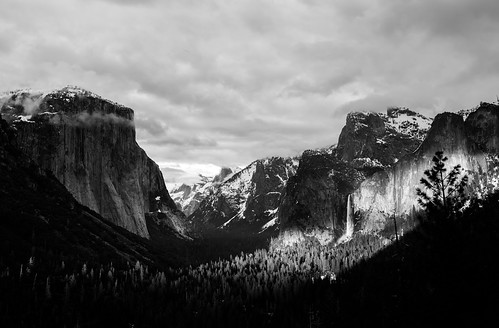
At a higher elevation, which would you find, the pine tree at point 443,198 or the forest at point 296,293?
the pine tree at point 443,198

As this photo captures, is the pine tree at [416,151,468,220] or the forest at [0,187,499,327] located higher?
the pine tree at [416,151,468,220]

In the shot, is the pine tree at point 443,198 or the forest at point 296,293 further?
the pine tree at point 443,198

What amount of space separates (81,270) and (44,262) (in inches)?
557

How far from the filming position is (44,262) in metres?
155

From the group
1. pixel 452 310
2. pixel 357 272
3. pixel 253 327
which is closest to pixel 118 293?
pixel 253 327

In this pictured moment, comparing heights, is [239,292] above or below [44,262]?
below

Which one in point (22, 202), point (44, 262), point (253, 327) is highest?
point (22, 202)

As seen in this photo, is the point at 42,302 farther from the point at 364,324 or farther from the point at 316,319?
the point at 364,324

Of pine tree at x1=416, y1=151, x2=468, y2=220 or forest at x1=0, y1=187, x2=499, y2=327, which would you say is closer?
forest at x1=0, y1=187, x2=499, y2=327

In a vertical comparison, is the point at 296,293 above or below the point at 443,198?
below

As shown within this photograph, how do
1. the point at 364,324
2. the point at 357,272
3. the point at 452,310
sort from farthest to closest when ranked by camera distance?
the point at 357,272 < the point at 364,324 < the point at 452,310

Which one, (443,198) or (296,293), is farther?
(296,293)

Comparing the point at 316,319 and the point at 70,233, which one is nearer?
the point at 316,319

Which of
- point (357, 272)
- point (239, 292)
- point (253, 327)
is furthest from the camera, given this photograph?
point (357, 272)
